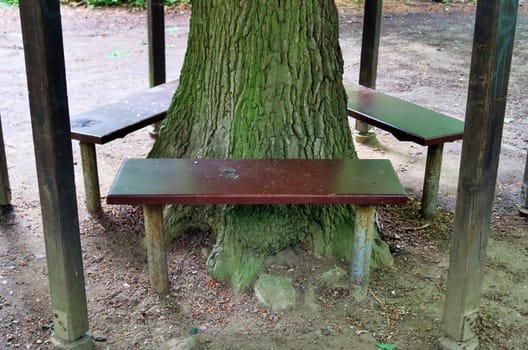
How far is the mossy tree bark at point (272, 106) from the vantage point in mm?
3508

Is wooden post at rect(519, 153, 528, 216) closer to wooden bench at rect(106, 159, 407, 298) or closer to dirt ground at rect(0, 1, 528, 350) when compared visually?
dirt ground at rect(0, 1, 528, 350)

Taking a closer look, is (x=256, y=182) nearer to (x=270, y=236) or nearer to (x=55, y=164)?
(x=270, y=236)

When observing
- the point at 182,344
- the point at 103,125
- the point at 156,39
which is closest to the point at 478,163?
the point at 182,344

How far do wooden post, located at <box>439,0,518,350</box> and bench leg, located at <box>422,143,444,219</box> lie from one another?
146 centimetres

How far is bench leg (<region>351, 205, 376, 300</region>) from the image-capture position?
124 inches

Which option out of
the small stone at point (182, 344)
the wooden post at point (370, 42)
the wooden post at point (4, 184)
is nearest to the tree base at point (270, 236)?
the small stone at point (182, 344)

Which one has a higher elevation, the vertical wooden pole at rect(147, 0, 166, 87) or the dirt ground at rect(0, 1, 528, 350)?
the vertical wooden pole at rect(147, 0, 166, 87)

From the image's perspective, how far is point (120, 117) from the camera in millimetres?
4359

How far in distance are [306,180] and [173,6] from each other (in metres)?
10.4

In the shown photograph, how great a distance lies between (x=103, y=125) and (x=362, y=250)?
6.31ft

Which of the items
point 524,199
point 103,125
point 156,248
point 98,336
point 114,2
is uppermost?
point 114,2

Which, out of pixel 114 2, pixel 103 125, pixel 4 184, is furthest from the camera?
pixel 114 2

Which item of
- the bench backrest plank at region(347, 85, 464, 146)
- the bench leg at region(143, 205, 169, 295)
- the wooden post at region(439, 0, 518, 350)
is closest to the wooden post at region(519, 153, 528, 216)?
the bench backrest plank at region(347, 85, 464, 146)

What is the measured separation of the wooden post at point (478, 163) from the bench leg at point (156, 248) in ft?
4.55
